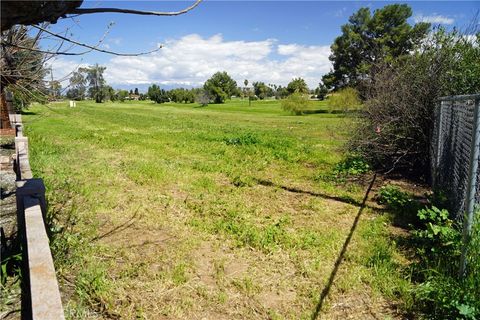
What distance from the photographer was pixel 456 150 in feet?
17.3

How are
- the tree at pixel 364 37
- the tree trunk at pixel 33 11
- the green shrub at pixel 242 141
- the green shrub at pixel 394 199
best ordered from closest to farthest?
the tree trunk at pixel 33 11, the green shrub at pixel 394 199, the green shrub at pixel 242 141, the tree at pixel 364 37

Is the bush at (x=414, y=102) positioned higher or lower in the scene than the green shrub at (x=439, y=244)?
higher

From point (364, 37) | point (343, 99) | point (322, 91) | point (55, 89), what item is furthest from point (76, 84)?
point (322, 91)

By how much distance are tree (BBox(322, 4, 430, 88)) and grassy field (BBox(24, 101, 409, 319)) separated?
4892 centimetres

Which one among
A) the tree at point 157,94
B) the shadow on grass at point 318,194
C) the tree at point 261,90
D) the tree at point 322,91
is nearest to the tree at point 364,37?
the tree at point 322,91

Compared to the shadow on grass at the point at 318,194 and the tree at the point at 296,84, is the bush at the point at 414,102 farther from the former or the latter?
the tree at the point at 296,84

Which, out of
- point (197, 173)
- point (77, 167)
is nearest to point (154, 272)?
point (197, 173)

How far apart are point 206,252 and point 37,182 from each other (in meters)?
2.32

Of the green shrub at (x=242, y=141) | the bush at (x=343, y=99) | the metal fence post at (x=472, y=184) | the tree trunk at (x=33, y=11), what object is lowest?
the green shrub at (x=242, y=141)

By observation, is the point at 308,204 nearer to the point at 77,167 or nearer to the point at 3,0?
the point at 3,0

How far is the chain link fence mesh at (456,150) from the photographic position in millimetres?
4297

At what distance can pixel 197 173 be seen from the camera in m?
9.35

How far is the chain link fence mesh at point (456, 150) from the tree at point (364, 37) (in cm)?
4867

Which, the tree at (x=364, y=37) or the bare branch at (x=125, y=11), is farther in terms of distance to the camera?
the tree at (x=364, y=37)
